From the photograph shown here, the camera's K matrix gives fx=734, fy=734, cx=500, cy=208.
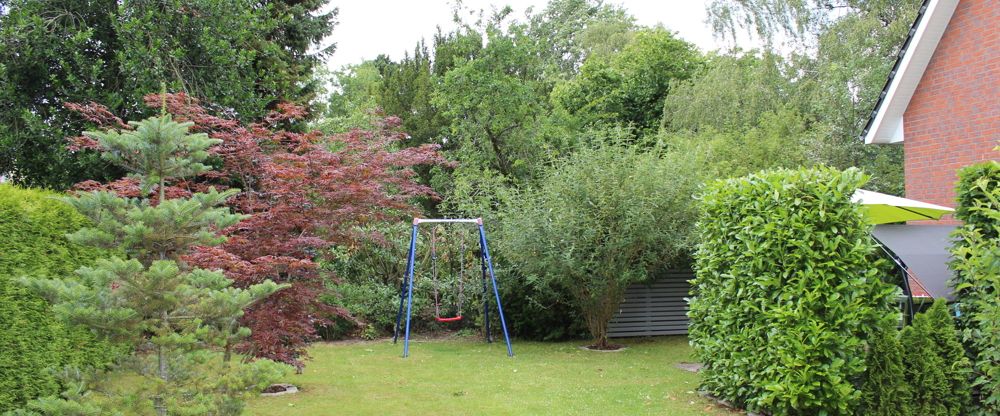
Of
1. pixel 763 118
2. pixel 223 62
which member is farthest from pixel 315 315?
pixel 763 118

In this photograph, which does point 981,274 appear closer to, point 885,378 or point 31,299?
point 885,378

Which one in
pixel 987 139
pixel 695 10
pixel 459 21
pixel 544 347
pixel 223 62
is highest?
pixel 695 10

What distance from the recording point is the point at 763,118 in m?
19.0

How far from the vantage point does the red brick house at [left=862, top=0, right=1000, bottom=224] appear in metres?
10.1

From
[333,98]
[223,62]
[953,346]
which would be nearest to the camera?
[953,346]

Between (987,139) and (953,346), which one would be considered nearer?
(953,346)

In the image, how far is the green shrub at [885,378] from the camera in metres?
6.52

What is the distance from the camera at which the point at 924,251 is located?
8.41 meters

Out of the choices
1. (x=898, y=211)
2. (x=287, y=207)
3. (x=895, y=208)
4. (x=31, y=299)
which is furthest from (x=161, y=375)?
(x=898, y=211)

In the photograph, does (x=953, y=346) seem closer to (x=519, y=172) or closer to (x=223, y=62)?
(x=223, y=62)

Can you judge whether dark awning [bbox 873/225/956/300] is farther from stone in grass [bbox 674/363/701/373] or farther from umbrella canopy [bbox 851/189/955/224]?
stone in grass [bbox 674/363/701/373]

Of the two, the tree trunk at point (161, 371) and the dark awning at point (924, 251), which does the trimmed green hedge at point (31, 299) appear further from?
the dark awning at point (924, 251)

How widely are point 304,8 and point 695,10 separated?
1615 centimetres

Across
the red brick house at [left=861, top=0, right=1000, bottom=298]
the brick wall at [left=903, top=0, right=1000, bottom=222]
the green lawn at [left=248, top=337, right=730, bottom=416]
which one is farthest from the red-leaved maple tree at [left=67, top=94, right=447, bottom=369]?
the brick wall at [left=903, top=0, right=1000, bottom=222]
